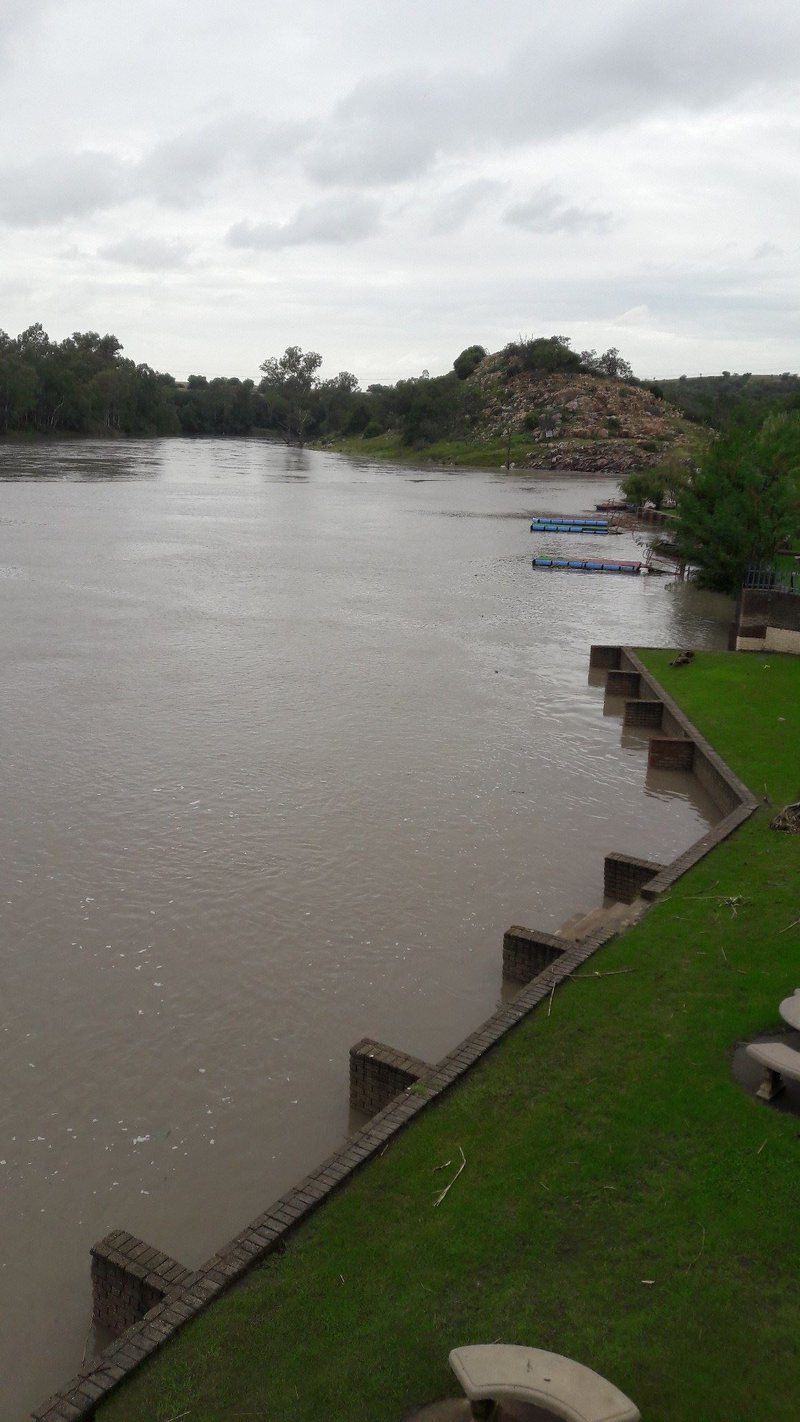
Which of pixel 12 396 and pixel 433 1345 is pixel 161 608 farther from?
pixel 12 396

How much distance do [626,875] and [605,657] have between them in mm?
12833

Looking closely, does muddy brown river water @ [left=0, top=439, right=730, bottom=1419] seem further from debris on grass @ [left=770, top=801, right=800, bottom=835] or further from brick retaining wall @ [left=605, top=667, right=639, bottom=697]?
debris on grass @ [left=770, top=801, right=800, bottom=835]

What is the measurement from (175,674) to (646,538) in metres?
41.0

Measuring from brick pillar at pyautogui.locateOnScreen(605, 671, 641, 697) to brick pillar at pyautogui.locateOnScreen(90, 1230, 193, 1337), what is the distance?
A: 17.4 meters

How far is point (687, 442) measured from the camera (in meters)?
113

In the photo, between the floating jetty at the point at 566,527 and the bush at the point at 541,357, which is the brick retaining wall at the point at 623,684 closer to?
the floating jetty at the point at 566,527

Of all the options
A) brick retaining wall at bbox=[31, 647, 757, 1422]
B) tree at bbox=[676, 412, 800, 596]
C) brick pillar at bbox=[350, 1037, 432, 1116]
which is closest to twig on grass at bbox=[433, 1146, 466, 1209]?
brick retaining wall at bbox=[31, 647, 757, 1422]

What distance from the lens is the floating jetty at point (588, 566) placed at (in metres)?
44.3

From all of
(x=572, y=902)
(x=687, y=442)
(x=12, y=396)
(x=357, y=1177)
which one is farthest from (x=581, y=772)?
(x=12, y=396)

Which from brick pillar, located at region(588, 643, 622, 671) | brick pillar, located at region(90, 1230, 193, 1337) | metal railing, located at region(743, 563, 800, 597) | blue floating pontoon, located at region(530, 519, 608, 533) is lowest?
brick pillar, located at region(90, 1230, 193, 1337)

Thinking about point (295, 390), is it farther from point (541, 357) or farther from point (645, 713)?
point (645, 713)

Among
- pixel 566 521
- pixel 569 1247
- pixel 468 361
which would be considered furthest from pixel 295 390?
pixel 569 1247

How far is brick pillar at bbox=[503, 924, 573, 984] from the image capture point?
10.6 meters

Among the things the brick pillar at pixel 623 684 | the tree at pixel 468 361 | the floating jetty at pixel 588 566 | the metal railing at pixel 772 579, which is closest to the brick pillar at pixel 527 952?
the brick pillar at pixel 623 684
